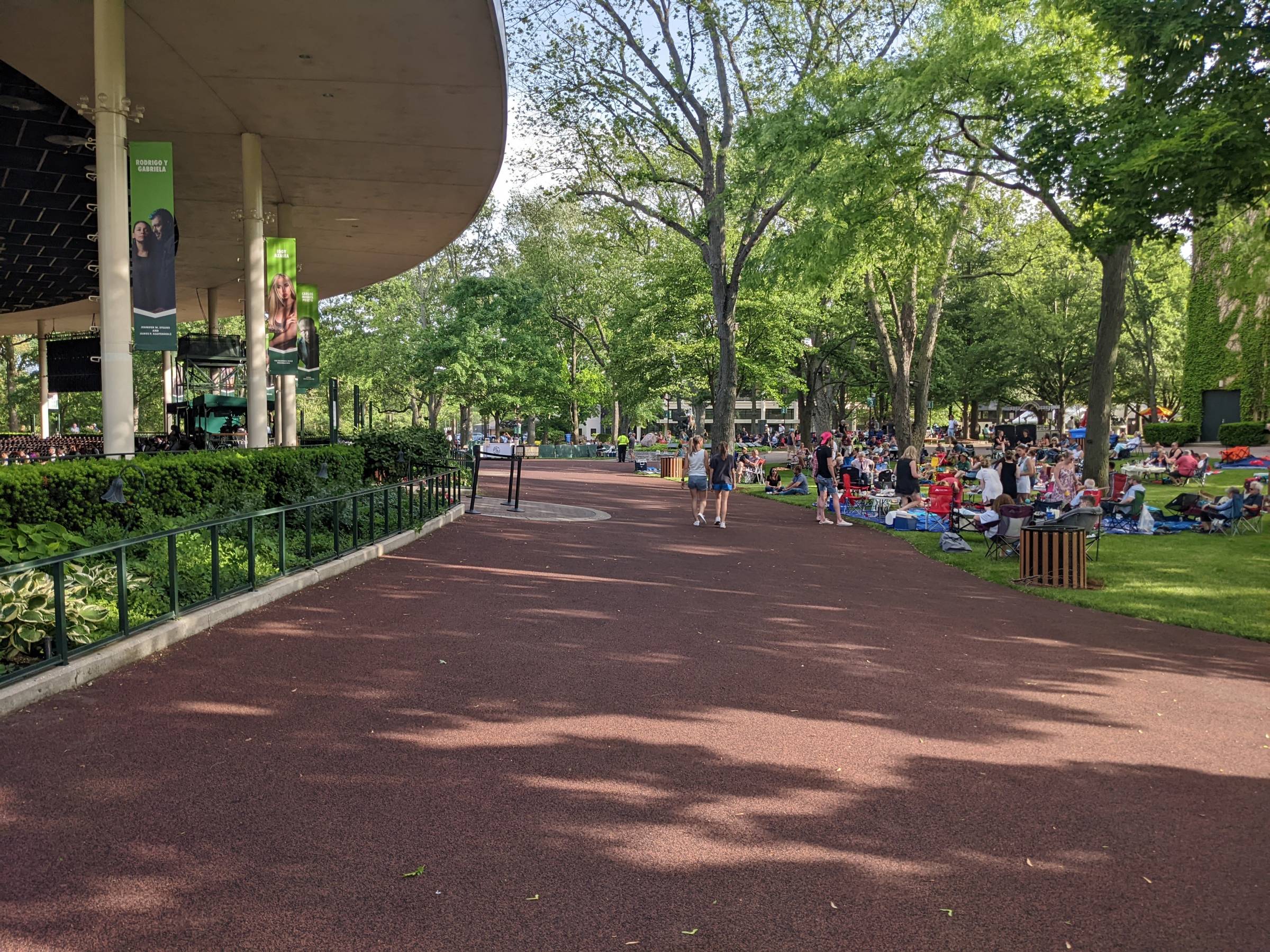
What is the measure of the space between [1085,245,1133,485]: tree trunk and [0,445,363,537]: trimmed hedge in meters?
13.8

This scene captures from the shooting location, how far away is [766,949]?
3342 mm

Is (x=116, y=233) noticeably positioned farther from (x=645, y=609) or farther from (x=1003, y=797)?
(x=1003, y=797)

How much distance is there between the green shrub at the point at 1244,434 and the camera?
3634 cm

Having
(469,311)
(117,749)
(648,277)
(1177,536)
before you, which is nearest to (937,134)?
(1177,536)

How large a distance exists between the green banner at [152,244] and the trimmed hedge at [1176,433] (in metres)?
38.9

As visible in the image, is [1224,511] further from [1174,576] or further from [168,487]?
[168,487]

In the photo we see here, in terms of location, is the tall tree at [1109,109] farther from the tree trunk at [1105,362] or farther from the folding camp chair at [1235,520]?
the folding camp chair at [1235,520]

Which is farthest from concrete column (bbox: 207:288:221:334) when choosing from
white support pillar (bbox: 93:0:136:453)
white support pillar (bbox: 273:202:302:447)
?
white support pillar (bbox: 93:0:136:453)

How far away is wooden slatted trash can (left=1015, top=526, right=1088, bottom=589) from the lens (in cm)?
1166

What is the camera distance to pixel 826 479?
18.9 m

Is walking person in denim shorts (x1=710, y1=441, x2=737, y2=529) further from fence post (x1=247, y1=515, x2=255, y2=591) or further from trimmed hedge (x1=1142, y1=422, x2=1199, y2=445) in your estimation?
trimmed hedge (x1=1142, y1=422, x2=1199, y2=445)

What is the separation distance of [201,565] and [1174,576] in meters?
11.9

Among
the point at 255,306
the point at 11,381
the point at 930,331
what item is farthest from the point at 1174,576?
the point at 11,381

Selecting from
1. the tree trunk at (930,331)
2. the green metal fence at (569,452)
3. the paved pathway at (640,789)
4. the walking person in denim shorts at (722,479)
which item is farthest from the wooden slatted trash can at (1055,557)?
the green metal fence at (569,452)
